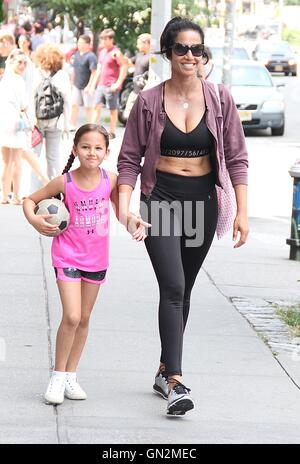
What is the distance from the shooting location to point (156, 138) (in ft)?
20.0

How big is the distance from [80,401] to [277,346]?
1971 mm

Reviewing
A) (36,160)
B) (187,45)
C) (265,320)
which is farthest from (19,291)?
(36,160)

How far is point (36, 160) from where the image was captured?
14.1 metres

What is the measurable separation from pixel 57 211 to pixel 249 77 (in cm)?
2163

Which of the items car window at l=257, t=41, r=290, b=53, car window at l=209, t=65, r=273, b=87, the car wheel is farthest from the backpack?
car window at l=257, t=41, r=290, b=53

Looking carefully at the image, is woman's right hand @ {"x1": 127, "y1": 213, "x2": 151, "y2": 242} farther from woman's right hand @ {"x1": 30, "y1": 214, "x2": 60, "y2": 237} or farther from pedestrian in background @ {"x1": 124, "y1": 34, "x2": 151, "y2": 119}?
pedestrian in background @ {"x1": 124, "y1": 34, "x2": 151, "y2": 119}

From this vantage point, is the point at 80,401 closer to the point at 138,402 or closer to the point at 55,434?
the point at 138,402

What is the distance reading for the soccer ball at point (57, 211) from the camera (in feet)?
19.6

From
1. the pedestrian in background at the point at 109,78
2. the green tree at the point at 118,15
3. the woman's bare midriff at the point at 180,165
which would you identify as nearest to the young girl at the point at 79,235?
the woman's bare midriff at the point at 180,165

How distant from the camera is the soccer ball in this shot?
5977 mm

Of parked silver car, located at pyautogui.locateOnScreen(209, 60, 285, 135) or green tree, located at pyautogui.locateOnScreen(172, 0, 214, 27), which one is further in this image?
green tree, located at pyautogui.locateOnScreen(172, 0, 214, 27)

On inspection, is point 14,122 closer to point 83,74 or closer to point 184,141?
point 184,141

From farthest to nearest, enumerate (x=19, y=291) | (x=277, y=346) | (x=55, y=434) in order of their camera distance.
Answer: (x=19, y=291)
(x=277, y=346)
(x=55, y=434)

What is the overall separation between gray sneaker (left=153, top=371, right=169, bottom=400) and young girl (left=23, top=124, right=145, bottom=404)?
1.65ft
